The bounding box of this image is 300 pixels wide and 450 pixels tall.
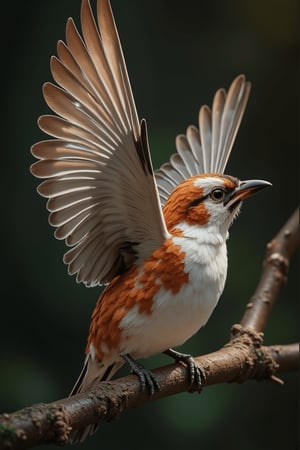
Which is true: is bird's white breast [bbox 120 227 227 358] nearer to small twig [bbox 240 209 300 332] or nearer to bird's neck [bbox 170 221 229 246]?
bird's neck [bbox 170 221 229 246]

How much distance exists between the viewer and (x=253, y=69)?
2.30 metres

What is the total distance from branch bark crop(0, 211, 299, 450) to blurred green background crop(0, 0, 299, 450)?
477mm

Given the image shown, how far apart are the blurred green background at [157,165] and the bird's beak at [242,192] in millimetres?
689

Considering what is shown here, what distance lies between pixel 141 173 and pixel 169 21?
1163 mm

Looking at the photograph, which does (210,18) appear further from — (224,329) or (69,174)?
(69,174)

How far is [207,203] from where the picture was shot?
1.31m

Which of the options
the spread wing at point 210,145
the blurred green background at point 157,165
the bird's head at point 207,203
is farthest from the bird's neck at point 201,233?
the blurred green background at point 157,165

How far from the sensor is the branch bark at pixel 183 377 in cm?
90

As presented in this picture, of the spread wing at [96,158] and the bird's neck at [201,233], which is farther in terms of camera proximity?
the bird's neck at [201,233]

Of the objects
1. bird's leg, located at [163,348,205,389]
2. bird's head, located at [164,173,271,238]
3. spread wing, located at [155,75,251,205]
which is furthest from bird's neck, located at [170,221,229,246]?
spread wing, located at [155,75,251,205]

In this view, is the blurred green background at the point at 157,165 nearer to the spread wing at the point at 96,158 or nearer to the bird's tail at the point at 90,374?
the bird's tail at the point at 90,374

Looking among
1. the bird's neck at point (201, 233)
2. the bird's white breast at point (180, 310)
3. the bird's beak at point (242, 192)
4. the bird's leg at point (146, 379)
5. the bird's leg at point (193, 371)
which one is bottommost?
the bird's leg at point (193, 371)

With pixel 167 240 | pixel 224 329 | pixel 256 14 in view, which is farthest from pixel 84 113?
pixel 256 14

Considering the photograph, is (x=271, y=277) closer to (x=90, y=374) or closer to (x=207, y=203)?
(x=207, y=203)
